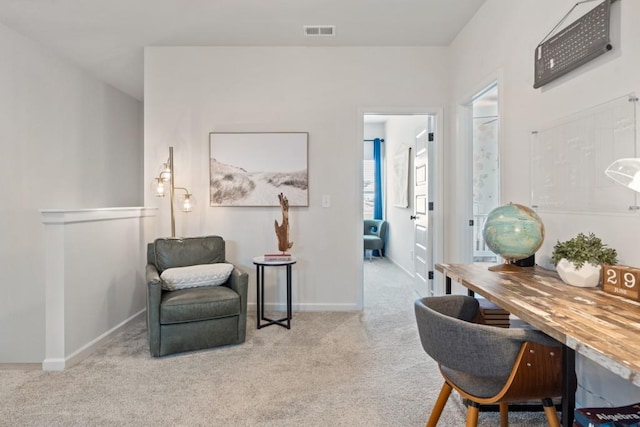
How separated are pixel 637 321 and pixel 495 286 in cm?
50

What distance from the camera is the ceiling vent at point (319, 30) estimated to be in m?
3.27

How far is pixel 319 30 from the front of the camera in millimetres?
3342

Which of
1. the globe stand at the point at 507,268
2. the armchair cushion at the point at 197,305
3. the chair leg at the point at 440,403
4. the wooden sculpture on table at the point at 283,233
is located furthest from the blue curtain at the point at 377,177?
the chair leg at the point at 440,403

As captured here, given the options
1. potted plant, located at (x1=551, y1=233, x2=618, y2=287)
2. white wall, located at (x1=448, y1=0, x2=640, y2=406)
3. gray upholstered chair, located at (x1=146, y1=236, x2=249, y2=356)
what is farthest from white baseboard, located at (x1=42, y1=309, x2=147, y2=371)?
white wall, located at (x1=448, y1=0, x2=640, y2=406)

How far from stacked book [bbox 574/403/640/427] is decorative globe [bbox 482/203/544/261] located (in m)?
0.74

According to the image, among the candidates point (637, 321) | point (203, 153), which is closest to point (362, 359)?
point (637, 321)

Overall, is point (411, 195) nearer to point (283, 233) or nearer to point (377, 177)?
point (377, 177)

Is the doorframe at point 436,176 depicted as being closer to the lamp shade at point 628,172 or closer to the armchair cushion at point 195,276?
the armchair cushion at point 195,276

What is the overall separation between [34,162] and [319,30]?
117 inches

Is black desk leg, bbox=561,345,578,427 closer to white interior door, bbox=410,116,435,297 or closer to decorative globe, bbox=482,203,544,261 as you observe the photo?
decorative globe, bbox=482,203,544,261

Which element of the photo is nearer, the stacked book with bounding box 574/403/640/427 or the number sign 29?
the stacked book with bounding box 574/403/640/427

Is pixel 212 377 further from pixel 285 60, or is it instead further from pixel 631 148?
pixel 285 60

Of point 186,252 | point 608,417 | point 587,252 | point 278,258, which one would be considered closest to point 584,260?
point 587,252

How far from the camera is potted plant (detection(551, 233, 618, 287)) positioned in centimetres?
149
